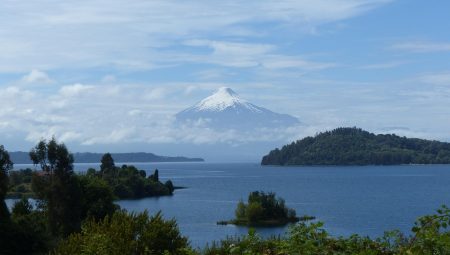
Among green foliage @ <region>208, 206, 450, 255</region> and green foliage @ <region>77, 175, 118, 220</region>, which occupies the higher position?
green foliage @ <region>208, 206, 450, 255</region>

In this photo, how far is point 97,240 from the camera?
11.1 metres

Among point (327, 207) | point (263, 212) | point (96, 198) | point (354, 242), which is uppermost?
point (354, 242)

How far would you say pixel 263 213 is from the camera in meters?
84.8

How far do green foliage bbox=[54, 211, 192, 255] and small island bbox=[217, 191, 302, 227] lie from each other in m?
66.2

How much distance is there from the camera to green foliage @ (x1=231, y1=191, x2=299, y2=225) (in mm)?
82562

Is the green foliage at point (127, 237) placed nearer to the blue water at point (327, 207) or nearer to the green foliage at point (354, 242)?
the green foliage at point (354, 242)

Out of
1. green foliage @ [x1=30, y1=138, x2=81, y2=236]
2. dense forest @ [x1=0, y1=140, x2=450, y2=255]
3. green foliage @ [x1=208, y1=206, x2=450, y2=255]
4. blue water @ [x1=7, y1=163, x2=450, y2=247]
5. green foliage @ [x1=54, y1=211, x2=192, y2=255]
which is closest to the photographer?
green foliage @ [x1=208, y1=206, x2=450, y2=255]

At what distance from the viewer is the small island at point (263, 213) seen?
3231 inches

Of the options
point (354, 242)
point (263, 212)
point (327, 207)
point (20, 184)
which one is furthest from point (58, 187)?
point (20, 184)

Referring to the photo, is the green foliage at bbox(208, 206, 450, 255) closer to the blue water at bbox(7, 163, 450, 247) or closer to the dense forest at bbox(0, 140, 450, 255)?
the dense forest at bbox(0, 140, 450, 255)

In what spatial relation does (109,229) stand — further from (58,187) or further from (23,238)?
(58,187)

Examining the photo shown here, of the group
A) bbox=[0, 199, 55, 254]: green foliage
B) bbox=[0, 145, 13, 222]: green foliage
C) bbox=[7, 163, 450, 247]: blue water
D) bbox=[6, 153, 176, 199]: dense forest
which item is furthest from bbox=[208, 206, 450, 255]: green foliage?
bbox=[6, 153, 176, 199]: dense forest

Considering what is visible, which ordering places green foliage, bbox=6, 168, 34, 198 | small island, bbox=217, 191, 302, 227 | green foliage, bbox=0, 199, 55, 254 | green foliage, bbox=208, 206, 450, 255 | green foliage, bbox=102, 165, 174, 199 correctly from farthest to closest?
green foliage, bbox=102, 165, 174, 199 < green foliage, bbox=6, 168, 34, 198 < small island, bbox=217, 191, 302, 227 < green foliage, bbox=0, 199, 55, 254 < green foliage, bbox=208, 206, 450, 255

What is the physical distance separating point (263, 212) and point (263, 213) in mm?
A: 128
